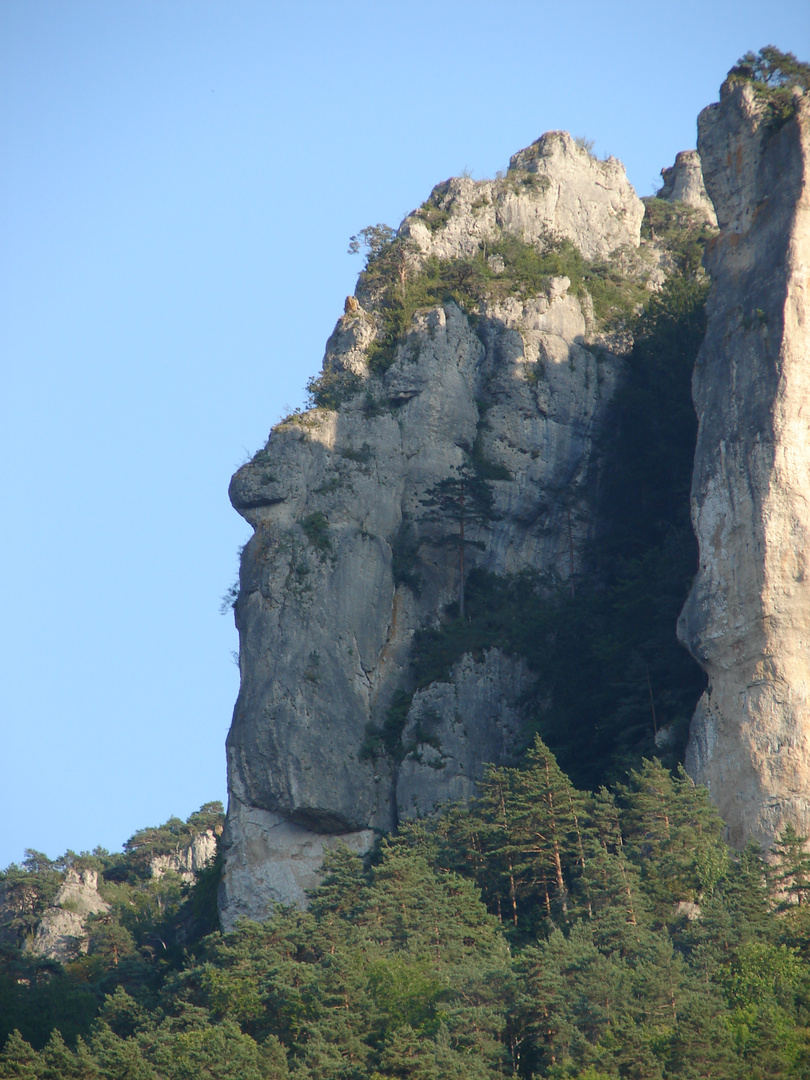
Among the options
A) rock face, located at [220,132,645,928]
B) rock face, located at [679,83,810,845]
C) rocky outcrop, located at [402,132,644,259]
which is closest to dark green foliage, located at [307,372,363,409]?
rock face, located at [220,132,645,928]

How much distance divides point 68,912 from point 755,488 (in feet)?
128

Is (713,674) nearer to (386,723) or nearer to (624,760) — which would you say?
(624,760)

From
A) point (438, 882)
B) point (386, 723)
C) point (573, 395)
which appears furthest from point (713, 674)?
point (573, 395)

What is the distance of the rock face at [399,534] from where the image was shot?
1635 inches

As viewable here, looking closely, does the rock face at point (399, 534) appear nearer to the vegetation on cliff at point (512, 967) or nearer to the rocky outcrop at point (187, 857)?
the vegetation on cliff at point (512, 967)

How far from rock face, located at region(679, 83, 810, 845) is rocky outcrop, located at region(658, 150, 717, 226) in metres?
28.7

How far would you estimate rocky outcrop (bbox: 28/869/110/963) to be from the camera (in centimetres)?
5859

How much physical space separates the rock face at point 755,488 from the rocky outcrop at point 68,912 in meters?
32.4

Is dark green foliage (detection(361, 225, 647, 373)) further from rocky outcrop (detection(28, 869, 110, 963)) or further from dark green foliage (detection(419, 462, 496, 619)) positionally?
rocky outcrop (detection(28, 869, 110, 963))

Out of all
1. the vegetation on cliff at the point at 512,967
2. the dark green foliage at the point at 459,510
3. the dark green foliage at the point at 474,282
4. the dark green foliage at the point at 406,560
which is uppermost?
the dark green foliage at the point at 474,282

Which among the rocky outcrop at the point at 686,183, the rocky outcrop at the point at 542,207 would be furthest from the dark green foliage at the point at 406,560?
the rocky outcrop at the point at 686,183

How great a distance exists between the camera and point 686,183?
67.9m

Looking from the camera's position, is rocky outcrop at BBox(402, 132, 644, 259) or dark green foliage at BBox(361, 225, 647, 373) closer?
dark green foliage at BBox(361, 225, 647, 373)

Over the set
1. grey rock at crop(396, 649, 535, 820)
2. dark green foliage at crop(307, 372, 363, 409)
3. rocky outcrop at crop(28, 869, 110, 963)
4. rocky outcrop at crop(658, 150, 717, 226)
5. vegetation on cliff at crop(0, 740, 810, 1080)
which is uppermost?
rocky outcrop at crop(658, 150, 717, 226)
